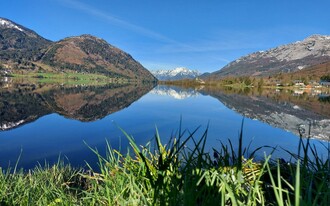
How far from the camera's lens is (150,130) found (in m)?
26.3

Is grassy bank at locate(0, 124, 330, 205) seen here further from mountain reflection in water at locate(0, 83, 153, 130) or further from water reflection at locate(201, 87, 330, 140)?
mountain reflection in water at locate(0, 83, 153, 130)

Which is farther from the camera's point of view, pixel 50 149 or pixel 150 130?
pixel 150 130

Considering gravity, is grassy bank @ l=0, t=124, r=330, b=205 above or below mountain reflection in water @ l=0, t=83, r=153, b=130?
above

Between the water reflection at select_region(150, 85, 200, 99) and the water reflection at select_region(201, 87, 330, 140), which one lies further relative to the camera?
the water reflection at select_region(150, 85, 200, 99)

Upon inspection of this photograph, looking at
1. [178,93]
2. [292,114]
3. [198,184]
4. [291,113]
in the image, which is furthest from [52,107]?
[178,93]

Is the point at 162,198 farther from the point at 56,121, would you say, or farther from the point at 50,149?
the point at 56,121

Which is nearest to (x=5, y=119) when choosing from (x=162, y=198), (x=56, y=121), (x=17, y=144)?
(x=56, y=121)

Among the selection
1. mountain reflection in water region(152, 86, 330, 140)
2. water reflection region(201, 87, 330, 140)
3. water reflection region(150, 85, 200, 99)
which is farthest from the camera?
water reflection region(150, 85, 200, 99)

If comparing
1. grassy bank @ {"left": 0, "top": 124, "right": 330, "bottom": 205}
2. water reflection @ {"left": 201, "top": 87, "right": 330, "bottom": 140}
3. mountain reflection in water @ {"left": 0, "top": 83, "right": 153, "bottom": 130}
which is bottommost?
water reflection @ {"left": 201, "top": 87, "right": 330, "bottom": 140}

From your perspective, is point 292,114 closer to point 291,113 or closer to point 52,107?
point 291,113

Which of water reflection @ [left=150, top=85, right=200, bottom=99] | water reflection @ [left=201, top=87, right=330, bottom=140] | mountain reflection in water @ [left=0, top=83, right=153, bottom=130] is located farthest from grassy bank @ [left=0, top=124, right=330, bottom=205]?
water reflection @ [left=150, top=85, right=200, bottom=99]

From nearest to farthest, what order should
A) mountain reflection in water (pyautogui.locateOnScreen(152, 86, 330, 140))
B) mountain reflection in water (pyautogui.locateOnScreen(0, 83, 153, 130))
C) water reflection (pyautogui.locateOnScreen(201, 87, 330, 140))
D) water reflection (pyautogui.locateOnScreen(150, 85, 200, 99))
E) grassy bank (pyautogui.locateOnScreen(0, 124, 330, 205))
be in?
1. grassy bank (pyautogui.locateOnScreen(0, 124, 330, 205))
2. water reflection (pyautogui.locateOnScreen(201, 87, 330, 140))
3. mountain reflection in water (pyautogui.locateOnScreen(152, 86, 330, 140))
4. mountain reflection in water (pyautogui.locateOnScreen(0, 83, 153, 130))
5. water reflection (pyautogui.locateOnScreen(150, 85, 200, 99))

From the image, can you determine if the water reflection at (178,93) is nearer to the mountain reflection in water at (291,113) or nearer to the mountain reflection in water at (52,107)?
the mountain reflection in water at (291,113)

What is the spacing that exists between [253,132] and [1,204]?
77.0 ft
